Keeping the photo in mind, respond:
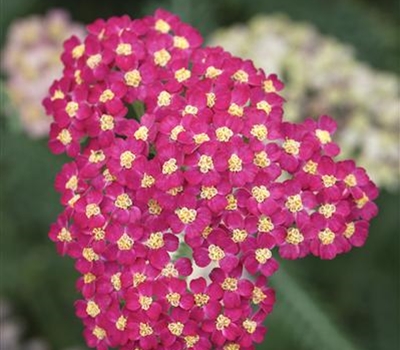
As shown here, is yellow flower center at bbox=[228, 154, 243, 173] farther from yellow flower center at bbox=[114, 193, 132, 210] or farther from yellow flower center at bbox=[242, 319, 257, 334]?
yellow flower center at bbox=[242, 319, 257, 334]

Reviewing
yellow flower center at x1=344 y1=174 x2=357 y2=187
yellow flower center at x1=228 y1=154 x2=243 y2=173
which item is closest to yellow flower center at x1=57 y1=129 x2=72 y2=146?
yellow flower center at x1=228 y1=154 x2=243 y2=173

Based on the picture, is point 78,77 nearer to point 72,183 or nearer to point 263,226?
point 72,183

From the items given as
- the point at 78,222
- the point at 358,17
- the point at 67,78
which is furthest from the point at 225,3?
the point at 78,222

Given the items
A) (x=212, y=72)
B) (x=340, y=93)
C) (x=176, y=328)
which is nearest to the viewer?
(x=176, y=328)

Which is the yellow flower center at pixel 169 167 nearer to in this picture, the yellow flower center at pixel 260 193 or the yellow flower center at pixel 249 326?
the yellow flower center at pixel 260 193

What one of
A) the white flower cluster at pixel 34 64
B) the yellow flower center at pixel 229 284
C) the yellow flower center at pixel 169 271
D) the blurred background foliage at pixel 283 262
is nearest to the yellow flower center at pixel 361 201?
the yellow flower center at pixel 229 284

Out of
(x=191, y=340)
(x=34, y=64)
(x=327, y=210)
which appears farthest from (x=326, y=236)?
(x=34, y=64)
